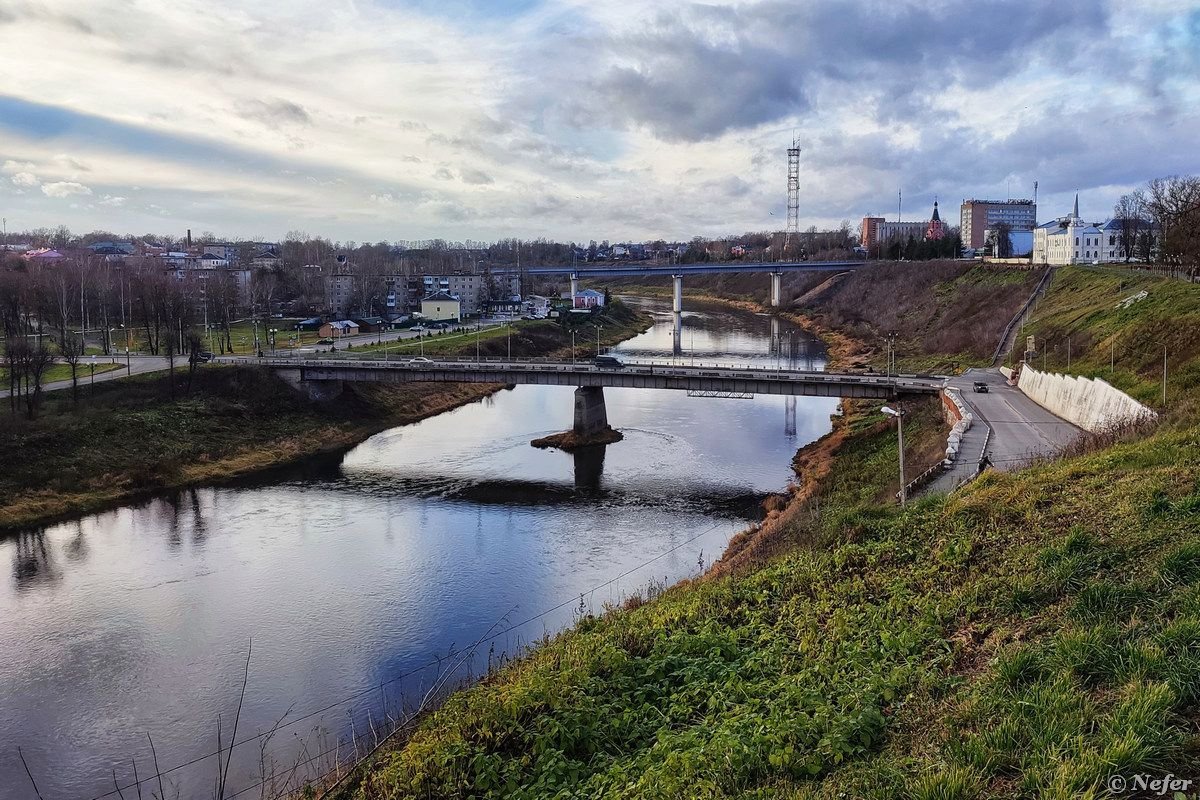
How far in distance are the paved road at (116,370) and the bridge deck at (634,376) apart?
785 centimetres

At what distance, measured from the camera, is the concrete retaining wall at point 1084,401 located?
29.1 m

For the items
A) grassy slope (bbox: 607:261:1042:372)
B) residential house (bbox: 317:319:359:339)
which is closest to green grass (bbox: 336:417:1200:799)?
grassy slope (bbox: 607:261:1042:372)

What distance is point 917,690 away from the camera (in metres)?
11.8

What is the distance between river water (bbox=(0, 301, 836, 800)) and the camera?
→ 20.4m

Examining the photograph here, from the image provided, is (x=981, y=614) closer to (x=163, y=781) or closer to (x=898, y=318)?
(x=163, y=781)

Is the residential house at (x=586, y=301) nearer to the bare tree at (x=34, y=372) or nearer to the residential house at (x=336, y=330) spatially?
the residential house at (x=336, y=330)

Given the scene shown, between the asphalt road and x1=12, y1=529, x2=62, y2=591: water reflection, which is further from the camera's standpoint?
x1=12, y1=529, x2=62, y2=591: water reflection

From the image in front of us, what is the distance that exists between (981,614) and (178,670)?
20784 mm

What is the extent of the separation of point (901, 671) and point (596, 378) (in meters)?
41.9

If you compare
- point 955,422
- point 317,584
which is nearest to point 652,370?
point 955,422

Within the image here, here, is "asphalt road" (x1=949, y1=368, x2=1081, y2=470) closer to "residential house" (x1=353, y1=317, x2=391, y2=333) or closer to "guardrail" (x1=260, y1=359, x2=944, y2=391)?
"guardrail" (x1=260, y1=359, x2=944, y2=391)

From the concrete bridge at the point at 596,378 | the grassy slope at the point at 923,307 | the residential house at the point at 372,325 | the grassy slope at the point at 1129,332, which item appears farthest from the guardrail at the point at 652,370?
the residential house at the point at 372,325

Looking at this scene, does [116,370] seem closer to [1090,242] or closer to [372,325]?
[372,325]

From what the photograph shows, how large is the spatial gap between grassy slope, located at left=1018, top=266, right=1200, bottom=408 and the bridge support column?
27037 millimetres
